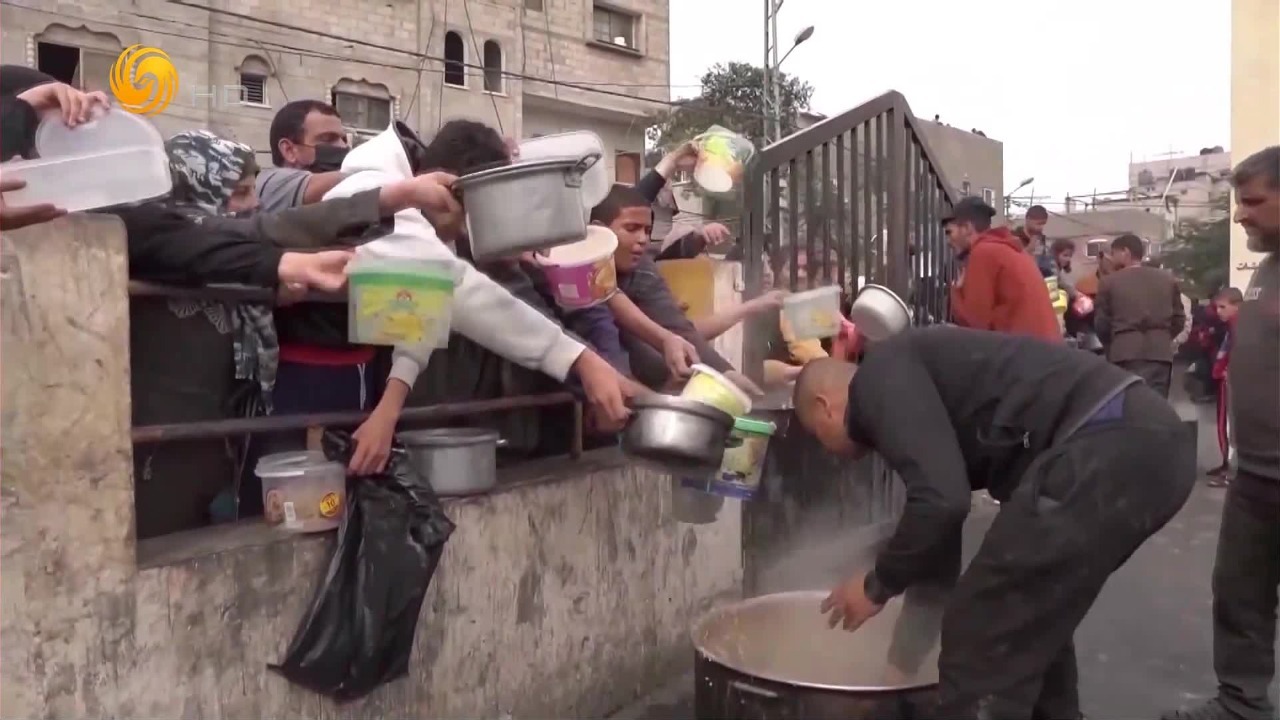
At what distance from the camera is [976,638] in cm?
249

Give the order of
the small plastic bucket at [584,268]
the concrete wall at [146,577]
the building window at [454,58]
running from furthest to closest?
1. the building window at [454,58]
2. the small plastic bucket at [584,268]
3. the concrete wall at [146,577]

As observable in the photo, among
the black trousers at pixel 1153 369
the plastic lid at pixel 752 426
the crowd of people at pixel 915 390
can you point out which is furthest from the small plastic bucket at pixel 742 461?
the black trousers at pixel 1153 369

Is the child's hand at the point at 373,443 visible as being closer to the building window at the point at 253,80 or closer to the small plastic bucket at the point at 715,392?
the small plastic bucket at the point at 715,392

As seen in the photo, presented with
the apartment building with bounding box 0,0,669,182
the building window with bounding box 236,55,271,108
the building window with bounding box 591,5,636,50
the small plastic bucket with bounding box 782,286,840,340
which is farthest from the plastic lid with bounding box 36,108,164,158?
the building window with bounding box 591,5,636,50

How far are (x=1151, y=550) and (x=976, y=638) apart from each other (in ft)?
13.5

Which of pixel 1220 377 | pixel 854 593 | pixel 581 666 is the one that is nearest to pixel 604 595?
pixel 581 666

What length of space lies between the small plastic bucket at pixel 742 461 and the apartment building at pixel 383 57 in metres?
11.4

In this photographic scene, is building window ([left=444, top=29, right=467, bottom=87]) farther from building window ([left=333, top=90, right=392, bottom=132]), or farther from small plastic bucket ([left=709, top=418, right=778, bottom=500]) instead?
small plastic bucket ([left=709, top=418, right=778, bottom=500])

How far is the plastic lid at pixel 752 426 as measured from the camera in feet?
10.0

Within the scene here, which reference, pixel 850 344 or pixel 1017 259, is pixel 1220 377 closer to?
pixel 1017 259

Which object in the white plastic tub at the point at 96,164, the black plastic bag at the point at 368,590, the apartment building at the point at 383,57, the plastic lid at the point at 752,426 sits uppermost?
the apartment building at the point at 383,57

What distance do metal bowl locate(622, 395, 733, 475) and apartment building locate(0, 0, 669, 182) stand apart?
11538 mm

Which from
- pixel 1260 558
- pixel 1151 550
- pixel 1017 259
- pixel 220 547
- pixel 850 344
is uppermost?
pixel 1017 259

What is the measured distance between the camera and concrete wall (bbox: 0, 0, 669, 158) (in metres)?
17.2
